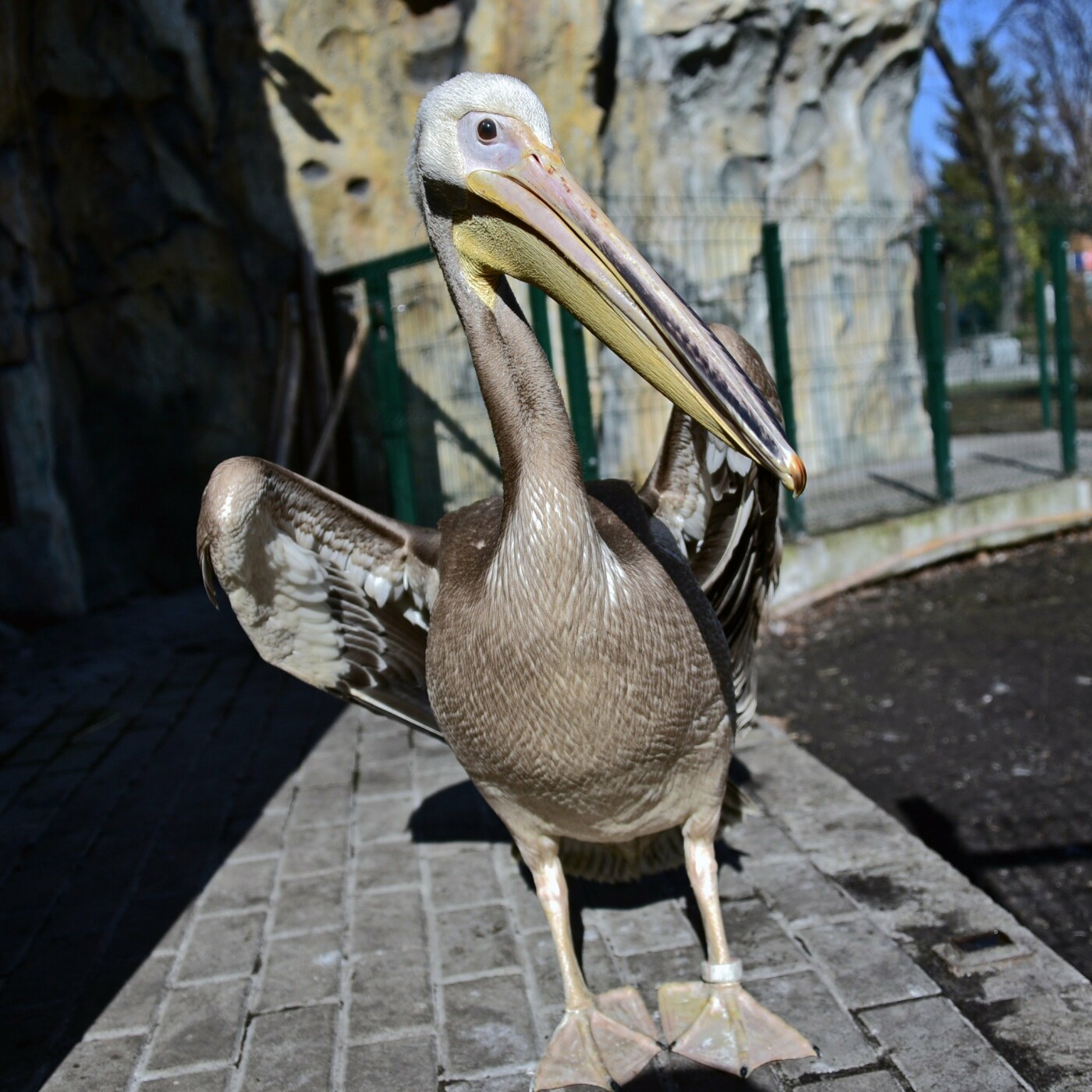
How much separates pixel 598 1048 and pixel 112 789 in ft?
9.00

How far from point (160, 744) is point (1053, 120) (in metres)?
31.7

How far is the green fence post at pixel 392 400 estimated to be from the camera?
6.77 meters

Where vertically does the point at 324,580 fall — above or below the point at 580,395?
below

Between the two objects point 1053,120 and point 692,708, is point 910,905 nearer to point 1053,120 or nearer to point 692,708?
point 692,708

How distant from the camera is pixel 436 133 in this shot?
242 centimetres

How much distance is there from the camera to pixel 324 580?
303cm

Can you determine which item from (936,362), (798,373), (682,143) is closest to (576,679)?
(936,362)

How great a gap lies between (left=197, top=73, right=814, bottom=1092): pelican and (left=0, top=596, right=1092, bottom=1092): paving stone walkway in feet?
0.59

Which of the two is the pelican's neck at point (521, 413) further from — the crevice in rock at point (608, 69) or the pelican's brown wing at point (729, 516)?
the crevice in rock at point (608, 69)

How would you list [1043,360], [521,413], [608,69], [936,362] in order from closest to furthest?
[521,413]
[936,362]
[608,69]
[1043,360]

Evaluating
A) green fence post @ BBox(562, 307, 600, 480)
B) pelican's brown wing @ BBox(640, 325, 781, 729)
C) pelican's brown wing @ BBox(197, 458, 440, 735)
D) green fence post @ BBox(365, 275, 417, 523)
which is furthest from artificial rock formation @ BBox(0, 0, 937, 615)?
pelican's brown wing @ BBox(197, 458, 440, 735)

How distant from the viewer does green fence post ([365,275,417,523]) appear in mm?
6766

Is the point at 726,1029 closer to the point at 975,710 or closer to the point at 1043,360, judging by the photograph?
the point at 975,710

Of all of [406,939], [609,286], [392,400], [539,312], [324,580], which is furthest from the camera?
[392,400]
